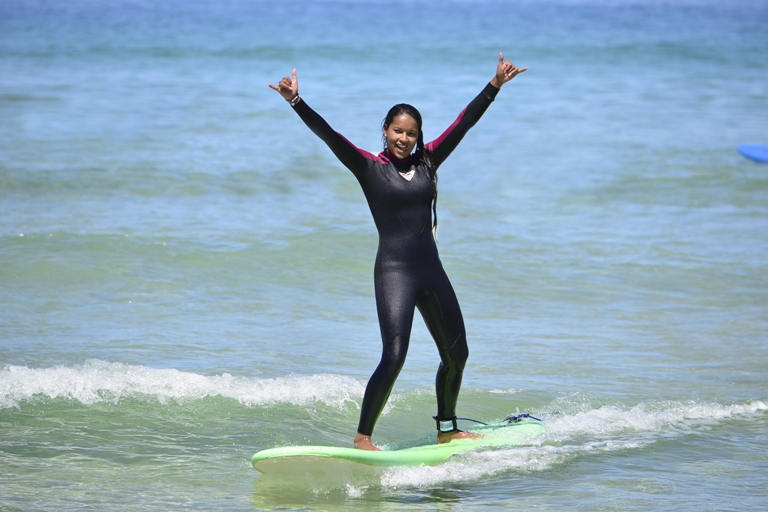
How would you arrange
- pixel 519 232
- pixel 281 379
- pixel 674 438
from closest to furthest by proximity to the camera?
1. pixel 674 438
2. pixel 281 379
3. pixel 519 232

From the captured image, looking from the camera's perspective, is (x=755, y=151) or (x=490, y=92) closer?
(x=490, y=92)

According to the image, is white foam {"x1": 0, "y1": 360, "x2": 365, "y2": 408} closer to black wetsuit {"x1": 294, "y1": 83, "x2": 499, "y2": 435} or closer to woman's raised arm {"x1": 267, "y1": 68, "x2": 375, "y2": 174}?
black wetsuit {"x1": 294, "y1": 83, "x2": 499, "y2": 435}

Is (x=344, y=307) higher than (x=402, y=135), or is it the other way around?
(x=402, y=135)

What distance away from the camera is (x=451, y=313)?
486cm

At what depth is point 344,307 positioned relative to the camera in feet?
28.6

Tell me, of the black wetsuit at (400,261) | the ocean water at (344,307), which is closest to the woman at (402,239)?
the black wetsuit at (400,261)

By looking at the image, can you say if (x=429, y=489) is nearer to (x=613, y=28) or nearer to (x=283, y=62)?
(x=283, y=62)

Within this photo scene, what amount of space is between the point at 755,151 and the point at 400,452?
47.4ft

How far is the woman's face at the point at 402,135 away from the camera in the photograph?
4648 millimetres

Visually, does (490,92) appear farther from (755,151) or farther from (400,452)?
(755,151)

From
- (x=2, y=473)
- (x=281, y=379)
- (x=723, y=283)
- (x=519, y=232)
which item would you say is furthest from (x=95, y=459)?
(x=519, y=232)

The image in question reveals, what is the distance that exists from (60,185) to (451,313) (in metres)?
10.1

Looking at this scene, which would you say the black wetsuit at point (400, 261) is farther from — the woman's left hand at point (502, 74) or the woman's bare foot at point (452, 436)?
the woman's bare foot at point (452, 436)

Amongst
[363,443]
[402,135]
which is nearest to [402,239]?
[402,135]
